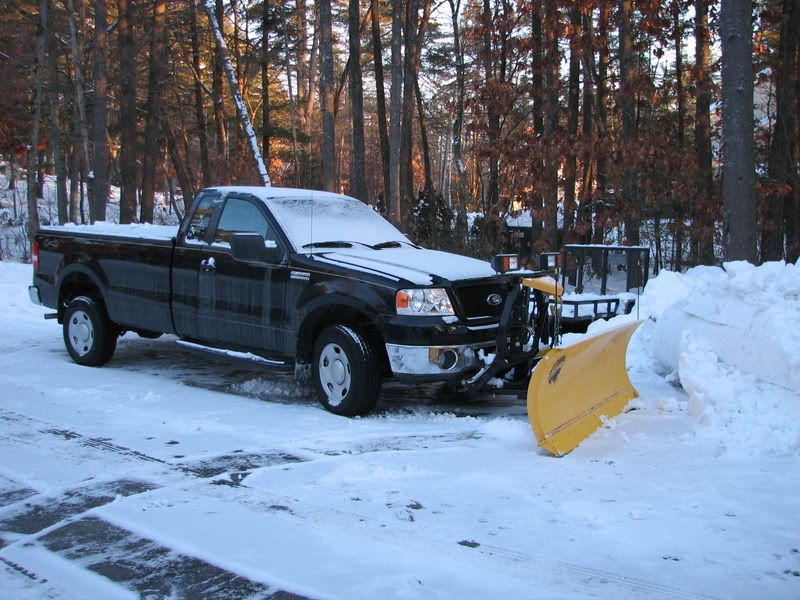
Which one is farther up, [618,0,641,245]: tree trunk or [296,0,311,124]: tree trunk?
[296,0,311,124]: tree trunk

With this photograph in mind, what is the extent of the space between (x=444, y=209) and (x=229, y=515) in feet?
67.1

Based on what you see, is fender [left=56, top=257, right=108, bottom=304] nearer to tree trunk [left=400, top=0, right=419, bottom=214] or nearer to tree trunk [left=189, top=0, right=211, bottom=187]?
tree trunk [left=400, top=0, right=419, bottom=214]

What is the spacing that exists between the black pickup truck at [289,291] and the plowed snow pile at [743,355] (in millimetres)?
1429

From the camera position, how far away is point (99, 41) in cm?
2106

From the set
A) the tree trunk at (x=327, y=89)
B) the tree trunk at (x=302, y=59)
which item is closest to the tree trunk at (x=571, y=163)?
the tree trunk at (x=327, y=89)

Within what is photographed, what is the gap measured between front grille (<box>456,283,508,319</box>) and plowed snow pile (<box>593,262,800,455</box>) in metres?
0.92

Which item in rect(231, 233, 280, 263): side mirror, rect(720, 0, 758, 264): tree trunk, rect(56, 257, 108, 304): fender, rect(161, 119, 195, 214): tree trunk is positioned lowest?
rect(56, 257, 108, 304): fender

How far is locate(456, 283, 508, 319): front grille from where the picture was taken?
20.8 ft

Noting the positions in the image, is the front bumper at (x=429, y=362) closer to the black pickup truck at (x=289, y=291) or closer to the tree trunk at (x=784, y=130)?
the black pickup truck at (x=289, y=291)

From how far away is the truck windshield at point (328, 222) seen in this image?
708cm

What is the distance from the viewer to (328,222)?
24.5ft

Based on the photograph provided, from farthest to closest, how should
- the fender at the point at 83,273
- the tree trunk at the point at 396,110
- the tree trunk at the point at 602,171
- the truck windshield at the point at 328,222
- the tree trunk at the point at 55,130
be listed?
the tree trunk at the point at 55,130 → the tree trunk at the point at 396,110 → the tree trunk at the point at 602,171 → the fender at the point at 83,273 → the truck windshield at the point at 328,222

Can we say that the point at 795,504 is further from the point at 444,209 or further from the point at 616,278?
the point at 444,209

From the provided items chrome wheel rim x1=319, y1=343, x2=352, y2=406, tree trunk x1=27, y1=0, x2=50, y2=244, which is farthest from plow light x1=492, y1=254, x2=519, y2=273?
tree trunk x1=27, y1=0, x2=50, y2=244
